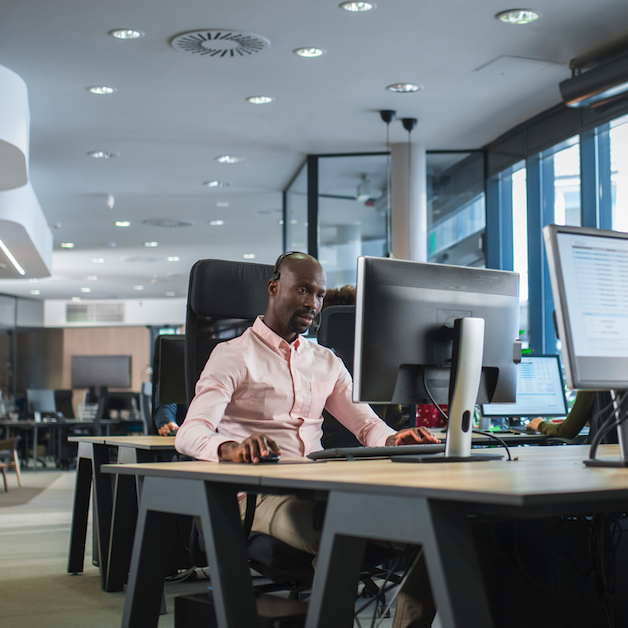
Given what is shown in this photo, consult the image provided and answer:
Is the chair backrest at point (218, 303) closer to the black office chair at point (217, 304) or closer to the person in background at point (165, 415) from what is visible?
the black office chair at point (217, 304)

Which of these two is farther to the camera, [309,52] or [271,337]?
[309,52]

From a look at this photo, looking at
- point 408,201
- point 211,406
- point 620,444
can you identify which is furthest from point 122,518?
point 408,201

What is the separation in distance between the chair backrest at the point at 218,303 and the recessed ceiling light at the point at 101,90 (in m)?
3.44

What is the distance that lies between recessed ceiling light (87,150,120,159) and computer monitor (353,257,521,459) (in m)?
6.13

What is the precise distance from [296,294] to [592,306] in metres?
0.95

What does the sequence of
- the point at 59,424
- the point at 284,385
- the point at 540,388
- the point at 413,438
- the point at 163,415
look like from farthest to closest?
the point at 59,424, the point at 163,415, the point at 540,388, the point at 284,385, the point at 413,438

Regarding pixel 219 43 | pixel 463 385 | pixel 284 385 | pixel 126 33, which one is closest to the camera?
pixel 463 385

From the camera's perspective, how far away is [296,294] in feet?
7.91

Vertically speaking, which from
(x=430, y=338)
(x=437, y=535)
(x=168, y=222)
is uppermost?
(x=168, y=222)

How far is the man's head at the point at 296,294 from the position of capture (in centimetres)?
241

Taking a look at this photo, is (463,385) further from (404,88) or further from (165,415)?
(404,88)

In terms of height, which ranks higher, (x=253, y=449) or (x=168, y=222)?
(x=168, y=222)

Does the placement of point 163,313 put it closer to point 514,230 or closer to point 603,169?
point 514,230

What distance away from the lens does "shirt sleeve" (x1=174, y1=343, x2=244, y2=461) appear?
1.96m
